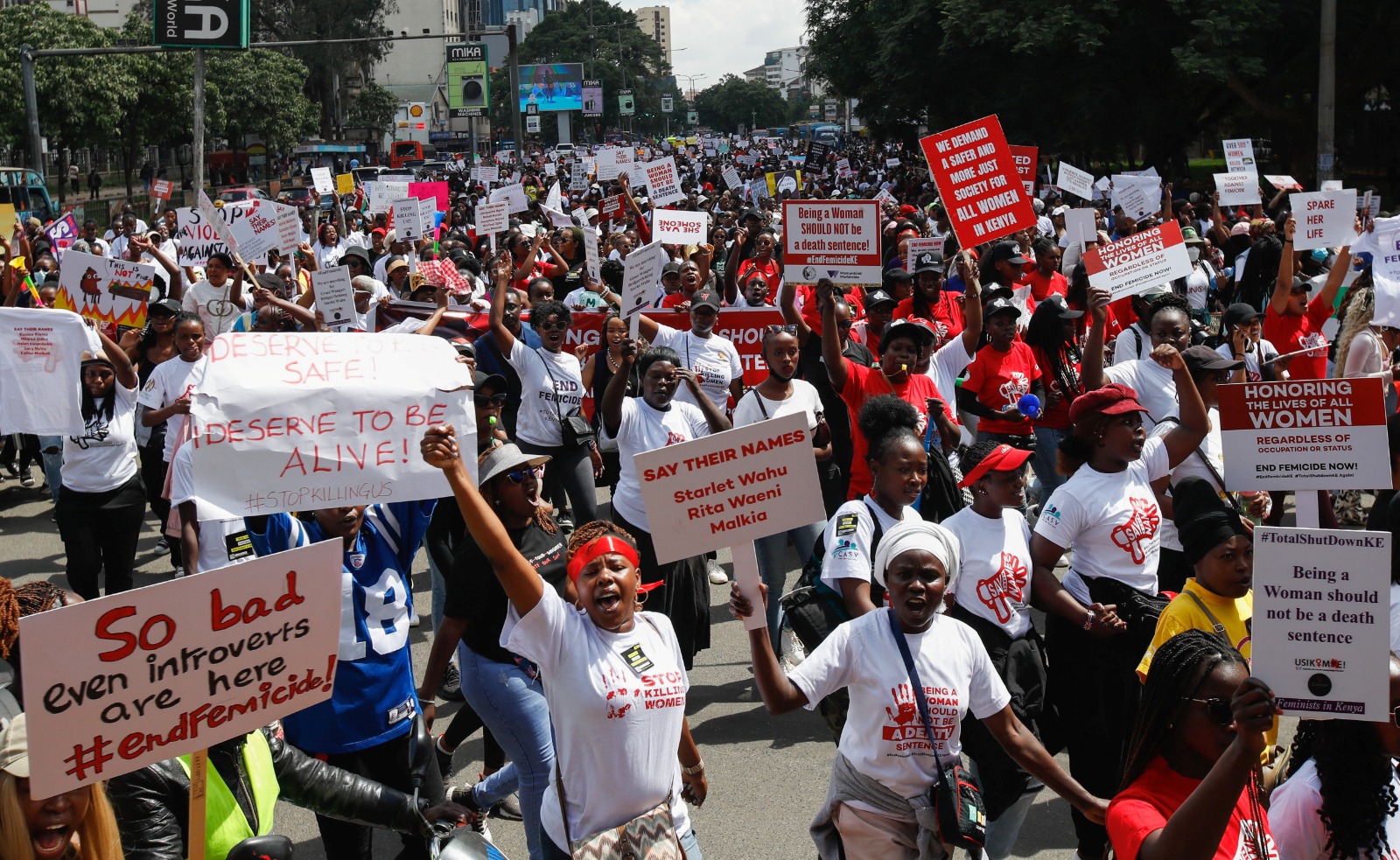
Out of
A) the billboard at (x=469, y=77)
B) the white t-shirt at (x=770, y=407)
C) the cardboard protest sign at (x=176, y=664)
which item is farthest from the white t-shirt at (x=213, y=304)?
the billboard at (x=469, y=77)

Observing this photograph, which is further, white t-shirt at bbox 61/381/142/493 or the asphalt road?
white t-shirt at bbox 61/381/142/493

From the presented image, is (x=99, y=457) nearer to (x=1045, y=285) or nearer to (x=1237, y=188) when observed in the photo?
(x=1045, y=285)

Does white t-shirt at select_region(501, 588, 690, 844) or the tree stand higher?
the tree

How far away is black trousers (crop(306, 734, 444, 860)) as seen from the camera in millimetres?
4316

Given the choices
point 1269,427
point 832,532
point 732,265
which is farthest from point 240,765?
point 732,265

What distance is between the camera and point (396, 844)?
5.33 metres

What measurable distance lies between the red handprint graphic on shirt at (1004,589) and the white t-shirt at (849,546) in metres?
0.40

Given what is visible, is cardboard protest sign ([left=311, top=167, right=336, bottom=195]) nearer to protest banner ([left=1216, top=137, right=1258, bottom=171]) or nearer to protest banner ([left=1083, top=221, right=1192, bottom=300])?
protest banner ([left=1216, top=137, right=1258, bottom=171])

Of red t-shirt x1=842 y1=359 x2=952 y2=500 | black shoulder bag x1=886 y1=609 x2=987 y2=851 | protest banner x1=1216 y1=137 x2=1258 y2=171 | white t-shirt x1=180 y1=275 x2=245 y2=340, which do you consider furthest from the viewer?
protest banner x1=1216 y1=137 x2=1258 y2=171

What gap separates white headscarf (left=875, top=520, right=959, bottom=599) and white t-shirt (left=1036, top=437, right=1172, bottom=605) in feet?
3.44

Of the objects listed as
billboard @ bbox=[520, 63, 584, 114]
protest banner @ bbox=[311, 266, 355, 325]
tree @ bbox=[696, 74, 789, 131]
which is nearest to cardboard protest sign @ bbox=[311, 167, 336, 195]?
protest banner @ bbox=[311, 266, 355, 325]

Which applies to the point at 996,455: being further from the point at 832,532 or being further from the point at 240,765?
the point at 240,765

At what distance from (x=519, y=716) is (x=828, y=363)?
292 cm

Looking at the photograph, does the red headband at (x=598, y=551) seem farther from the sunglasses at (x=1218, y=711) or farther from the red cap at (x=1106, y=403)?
the red cap at (x=1106, y=403)
